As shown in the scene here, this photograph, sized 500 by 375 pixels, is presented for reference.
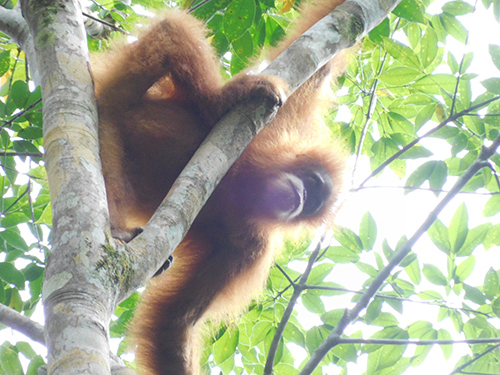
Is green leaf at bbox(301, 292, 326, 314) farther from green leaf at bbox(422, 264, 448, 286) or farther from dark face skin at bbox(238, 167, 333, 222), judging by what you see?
green leaf at bbox(422, 264, 448, 286)

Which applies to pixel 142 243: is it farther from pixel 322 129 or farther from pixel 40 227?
pixel 322 129

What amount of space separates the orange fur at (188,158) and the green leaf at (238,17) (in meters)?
0.18

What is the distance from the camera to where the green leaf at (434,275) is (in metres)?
3.64

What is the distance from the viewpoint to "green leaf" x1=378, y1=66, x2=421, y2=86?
3.73 meters

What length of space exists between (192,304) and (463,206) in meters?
2.01

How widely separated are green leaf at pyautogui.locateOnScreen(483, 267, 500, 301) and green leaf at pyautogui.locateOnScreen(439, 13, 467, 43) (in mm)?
1643

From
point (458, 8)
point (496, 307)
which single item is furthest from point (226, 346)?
point (458, 8)

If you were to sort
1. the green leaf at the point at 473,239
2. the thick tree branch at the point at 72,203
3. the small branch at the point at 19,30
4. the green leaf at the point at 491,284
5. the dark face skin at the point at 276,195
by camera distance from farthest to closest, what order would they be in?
the dark face skin at the point at 276,195 < the green leaf at the point at 473,239 < the green leaf at the point at 491,284 < the small branch at the point at 19,30 < the thick tree branch at the point at 72,203

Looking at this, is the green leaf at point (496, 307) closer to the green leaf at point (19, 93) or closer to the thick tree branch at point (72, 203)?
the thick tree branch at point (72, 203)

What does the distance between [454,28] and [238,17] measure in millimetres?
1585

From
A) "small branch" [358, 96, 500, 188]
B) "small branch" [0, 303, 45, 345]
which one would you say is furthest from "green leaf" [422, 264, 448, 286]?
"small branch" [0, 303, 45, 345]

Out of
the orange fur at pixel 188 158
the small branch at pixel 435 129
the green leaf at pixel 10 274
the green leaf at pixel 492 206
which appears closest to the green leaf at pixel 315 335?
the orange fur at pixel 188 158

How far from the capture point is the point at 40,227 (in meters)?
4.03

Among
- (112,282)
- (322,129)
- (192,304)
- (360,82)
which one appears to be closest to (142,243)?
(112,282)
